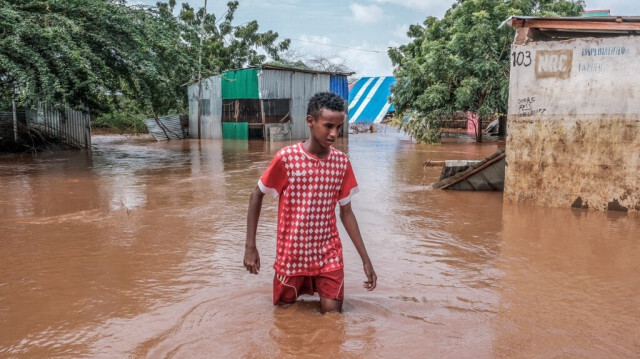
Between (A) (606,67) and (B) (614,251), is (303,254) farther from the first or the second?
(A) (606,67)

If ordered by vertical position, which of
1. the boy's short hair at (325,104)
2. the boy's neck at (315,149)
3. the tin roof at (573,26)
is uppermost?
the tin roof at (573,26)

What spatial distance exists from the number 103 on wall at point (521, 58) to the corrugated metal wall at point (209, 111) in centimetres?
1977

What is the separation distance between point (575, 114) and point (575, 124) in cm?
13

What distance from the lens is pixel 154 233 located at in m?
5.67

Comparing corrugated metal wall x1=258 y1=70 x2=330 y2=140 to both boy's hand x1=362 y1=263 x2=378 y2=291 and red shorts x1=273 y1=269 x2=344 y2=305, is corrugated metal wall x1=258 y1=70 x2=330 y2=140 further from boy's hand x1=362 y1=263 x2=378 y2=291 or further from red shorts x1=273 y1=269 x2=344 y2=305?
boy's hand x1=362 y1=263 x2=378 y2=291

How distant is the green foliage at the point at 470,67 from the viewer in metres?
17.7

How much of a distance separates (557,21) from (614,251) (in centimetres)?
322

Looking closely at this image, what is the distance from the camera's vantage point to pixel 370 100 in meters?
32.0

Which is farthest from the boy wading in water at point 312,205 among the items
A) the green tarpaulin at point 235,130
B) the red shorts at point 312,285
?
the green tarpaulin at point 235,130

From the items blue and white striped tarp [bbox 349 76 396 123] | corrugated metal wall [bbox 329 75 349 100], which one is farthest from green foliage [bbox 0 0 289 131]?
blue and white striped tarp [bbox 349 76 396 123]

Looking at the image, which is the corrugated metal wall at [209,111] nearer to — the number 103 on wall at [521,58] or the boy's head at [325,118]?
the number 103 on wall at [521,58]

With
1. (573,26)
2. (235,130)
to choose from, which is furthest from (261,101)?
(573,26)

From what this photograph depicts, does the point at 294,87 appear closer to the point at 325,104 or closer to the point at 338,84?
the point at 338,84

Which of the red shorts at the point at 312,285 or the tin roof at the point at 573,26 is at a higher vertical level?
the tin roof at the point at 573,26
